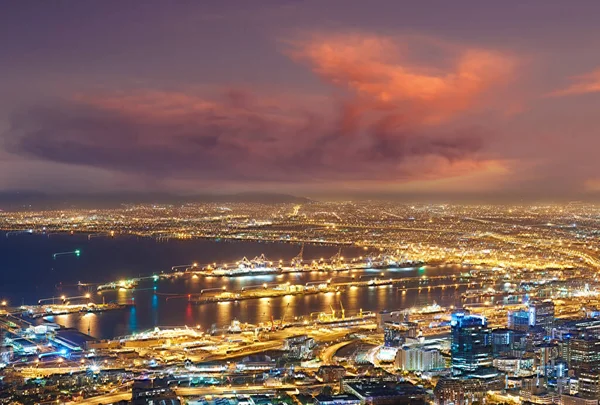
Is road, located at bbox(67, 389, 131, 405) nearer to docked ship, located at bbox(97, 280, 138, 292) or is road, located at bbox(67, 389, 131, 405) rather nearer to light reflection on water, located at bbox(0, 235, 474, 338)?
light reflection on water, located at bbox(0, 235, 474, 338)

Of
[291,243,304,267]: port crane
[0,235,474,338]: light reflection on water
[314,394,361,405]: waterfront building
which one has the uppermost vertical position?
[291,243,304,267]: port crane

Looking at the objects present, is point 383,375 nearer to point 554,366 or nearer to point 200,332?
point 554,366

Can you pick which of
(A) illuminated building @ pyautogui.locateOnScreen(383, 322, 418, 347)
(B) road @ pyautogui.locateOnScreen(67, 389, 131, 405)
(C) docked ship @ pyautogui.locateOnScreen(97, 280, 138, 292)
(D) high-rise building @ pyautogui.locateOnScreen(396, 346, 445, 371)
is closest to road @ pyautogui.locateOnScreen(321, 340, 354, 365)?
(A) illuminated building @ pyautogui.locateOnScreen(383, 322, 418, 347)

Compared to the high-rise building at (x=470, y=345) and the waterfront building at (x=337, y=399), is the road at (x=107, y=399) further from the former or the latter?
the high-rise building at (x=470, y=345)

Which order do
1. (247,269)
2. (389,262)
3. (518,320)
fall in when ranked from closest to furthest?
(518,320)
(247,269)
(389,262)

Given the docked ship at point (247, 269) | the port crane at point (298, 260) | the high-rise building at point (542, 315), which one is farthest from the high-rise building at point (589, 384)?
the port crane at point (298, 260)

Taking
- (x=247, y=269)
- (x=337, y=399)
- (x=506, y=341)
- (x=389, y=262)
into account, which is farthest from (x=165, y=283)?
(x=337, y=399)

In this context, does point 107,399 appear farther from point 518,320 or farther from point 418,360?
point 518,320
